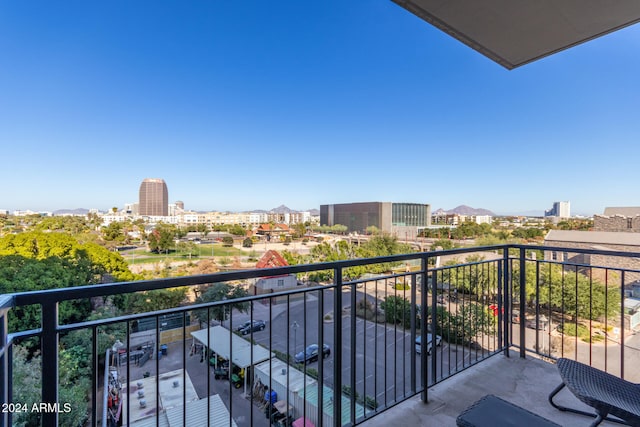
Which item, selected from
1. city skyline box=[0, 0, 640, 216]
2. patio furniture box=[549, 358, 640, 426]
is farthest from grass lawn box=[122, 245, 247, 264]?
patio furniture box=[549, 358, 640, 426]

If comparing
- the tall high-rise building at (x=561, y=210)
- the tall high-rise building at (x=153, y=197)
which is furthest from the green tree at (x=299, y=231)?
the tall high-rise building at (x=561, y=210)

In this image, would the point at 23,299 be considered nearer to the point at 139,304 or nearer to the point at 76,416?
the point at 76,416

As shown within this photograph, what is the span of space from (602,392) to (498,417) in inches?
18.9

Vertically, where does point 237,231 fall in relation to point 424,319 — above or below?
below

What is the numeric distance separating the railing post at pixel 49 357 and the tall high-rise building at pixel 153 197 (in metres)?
46.3

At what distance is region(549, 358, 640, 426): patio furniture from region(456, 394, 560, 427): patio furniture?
0.20m

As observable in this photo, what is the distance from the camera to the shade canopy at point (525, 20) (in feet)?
5.82

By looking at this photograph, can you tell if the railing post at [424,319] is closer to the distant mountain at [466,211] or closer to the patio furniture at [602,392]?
the patio furniture at [602,392]

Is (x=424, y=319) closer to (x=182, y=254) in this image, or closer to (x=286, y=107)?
(x=286, y=107)

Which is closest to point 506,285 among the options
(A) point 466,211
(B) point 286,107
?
(B) point 286,107

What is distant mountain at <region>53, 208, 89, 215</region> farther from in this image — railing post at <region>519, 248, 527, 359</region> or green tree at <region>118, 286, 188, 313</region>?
railing post at <region>519, 248, 527, 359</region>

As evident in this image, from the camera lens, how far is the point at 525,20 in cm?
193

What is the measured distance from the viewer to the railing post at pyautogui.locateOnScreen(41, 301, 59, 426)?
2.73ft

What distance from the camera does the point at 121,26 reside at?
54.0 ft
